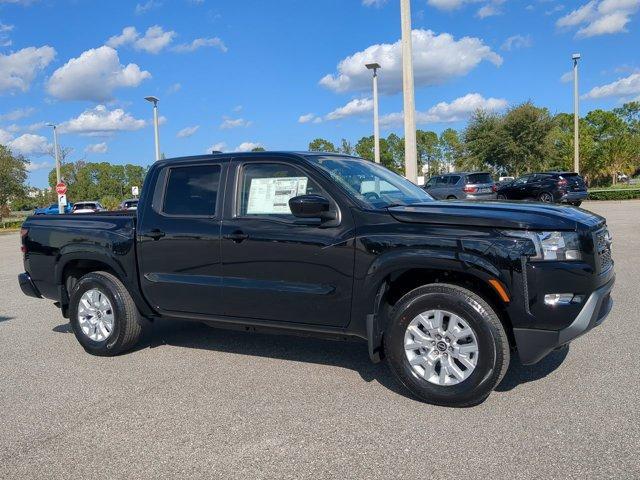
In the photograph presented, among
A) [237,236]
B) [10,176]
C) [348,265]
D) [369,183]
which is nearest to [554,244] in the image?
[348,265]

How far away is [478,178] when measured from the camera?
81.3 ft

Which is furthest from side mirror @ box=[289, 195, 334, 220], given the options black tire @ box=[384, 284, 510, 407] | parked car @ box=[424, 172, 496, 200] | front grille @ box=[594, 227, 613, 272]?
parked car @ box=[424, 172, 496, 200]

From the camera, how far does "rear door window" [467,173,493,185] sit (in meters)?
24.5

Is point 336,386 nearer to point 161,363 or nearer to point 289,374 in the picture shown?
point 289,374

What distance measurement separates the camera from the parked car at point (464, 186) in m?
24.1

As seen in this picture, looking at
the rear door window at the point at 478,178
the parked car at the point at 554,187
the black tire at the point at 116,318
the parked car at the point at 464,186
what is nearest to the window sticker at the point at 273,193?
the black tire at the point at 116,318

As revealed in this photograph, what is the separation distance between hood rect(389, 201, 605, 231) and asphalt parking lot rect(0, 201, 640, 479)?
1249mm

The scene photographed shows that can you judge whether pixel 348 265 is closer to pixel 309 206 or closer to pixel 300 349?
pixel 309 206

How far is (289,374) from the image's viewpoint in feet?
16.4

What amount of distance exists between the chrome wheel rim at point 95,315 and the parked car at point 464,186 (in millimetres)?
19369

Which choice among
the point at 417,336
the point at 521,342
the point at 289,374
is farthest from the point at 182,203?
the point at 521,342

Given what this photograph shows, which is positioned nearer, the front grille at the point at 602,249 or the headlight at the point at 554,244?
the headlight at the point at 554,244

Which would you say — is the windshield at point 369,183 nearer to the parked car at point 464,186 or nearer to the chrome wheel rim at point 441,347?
the chrome wheel rim at point 441,347

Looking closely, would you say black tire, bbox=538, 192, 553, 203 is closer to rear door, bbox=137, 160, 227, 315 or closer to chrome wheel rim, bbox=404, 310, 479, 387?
rear door, bbox=137, 160, 227, 315
